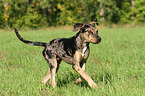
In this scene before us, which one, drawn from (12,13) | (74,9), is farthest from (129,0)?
(12,13)

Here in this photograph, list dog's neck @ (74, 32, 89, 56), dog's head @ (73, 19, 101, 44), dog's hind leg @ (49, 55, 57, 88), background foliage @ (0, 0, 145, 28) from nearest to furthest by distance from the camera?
1. dog's head @ (73, 19, 101, 44)
2. dog's neck @ (74, 32, 89, 56)
3. dog's hind leg @ (49, 55, 57, 88)
4. background foliage @ (0, 0, 145, 28)

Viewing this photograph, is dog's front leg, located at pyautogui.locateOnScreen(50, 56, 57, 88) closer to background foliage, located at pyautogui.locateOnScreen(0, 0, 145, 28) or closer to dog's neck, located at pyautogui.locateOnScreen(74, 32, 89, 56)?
dog's neck, located at pyautogui.locateOnScreen(74, 32, 89, 56)

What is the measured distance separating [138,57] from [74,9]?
34730mm

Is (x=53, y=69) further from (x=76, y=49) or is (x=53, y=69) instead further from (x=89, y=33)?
(x=89, y=33)

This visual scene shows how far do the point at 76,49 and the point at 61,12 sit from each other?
3735cm

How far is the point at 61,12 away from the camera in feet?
135

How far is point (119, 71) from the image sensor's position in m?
6.03

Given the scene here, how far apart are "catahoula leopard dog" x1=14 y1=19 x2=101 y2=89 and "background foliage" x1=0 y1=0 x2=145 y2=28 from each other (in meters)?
31.0

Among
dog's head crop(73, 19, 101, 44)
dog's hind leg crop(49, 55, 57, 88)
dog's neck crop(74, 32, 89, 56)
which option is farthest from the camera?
dog's hind leg crop(49, 55, 57, 88)

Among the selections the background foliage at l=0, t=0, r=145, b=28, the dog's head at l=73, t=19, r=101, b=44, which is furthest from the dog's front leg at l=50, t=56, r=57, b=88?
the background foliage at l=0, t=0, r=145, b=28

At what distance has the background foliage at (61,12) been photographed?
118 ft

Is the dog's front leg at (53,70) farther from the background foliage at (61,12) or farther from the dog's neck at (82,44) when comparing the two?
the background foliage at (61,12)

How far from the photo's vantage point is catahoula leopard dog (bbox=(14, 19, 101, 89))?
175 inches

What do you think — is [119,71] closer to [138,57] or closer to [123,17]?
[138,57]
